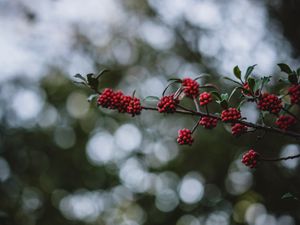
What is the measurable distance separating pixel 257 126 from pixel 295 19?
166 inches

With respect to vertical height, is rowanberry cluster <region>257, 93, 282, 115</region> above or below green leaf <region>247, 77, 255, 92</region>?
below

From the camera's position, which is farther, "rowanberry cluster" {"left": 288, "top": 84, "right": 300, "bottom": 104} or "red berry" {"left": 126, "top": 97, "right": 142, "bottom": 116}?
"red berry" {"left": 126, "top": 97, "right": 142, "bottom": 116}

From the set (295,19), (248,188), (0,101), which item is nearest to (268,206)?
(248,188)

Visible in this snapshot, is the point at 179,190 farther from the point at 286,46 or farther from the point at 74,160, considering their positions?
the point at 286,46

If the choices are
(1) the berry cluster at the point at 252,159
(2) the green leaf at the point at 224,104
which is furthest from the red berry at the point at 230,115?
(1) the berry cluster at the point at 252,159

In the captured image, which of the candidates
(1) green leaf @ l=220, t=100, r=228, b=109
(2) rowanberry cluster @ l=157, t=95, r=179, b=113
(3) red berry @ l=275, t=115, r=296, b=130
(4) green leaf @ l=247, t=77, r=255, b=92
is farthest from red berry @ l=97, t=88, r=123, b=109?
(3) red berry @ l=275, t=115, r=296, b=130

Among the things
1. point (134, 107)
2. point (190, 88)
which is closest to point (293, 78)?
point (190, 88)

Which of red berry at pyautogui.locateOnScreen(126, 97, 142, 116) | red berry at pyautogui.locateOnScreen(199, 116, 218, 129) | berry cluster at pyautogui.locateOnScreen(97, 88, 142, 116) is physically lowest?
red berry at pyautogui.locateOnScreen(199, 116, 218, 129)

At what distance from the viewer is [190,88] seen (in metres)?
1.51

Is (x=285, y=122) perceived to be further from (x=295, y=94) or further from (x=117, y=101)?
(x=117, y=101)

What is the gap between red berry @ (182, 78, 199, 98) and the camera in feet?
4.97

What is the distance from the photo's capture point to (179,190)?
307 inches

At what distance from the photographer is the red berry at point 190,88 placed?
1.51 m

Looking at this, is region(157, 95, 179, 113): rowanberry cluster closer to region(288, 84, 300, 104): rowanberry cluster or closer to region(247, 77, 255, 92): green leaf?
region(247, 77, 255, 92): green leaf
